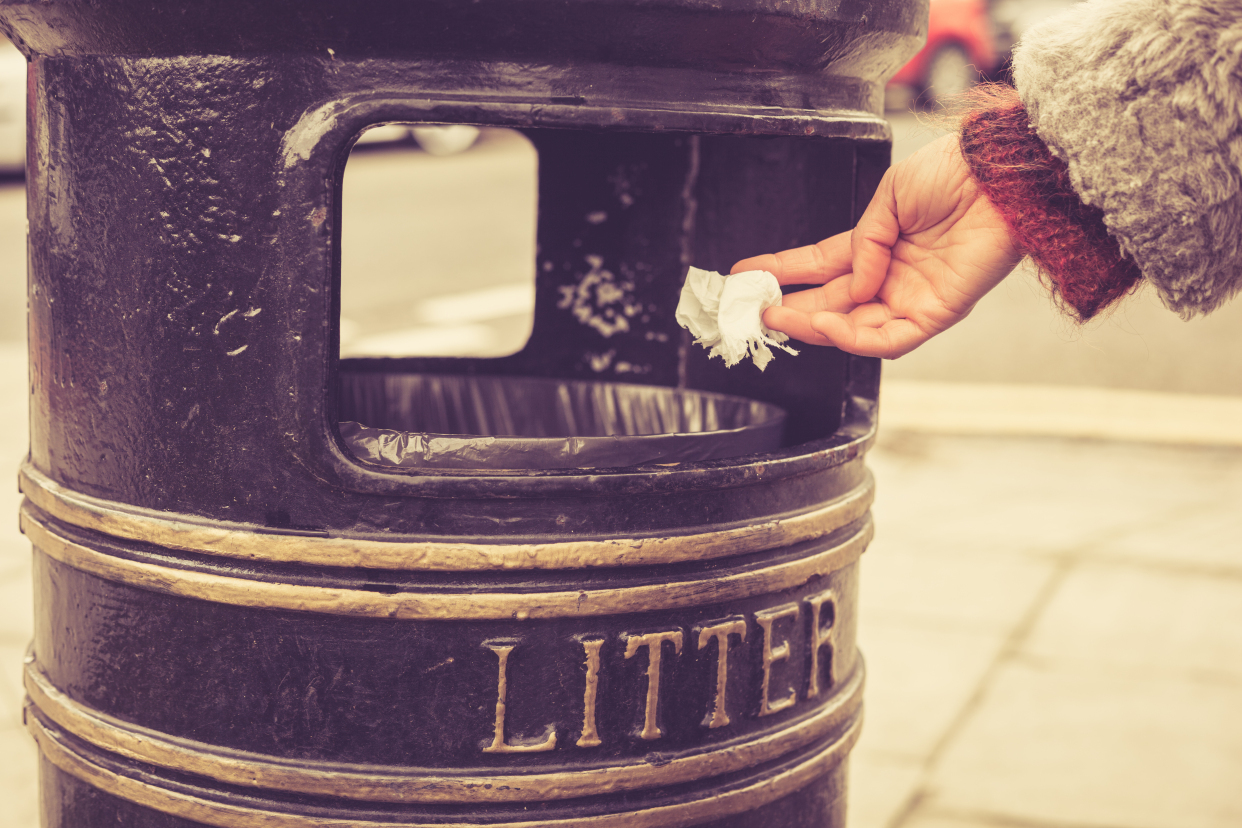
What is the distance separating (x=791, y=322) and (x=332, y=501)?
0.54 metres

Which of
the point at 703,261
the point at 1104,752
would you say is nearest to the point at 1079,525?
the point at 1104,752

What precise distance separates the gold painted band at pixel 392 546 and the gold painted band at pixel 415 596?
0.03 m

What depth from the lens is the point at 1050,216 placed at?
4.34ft

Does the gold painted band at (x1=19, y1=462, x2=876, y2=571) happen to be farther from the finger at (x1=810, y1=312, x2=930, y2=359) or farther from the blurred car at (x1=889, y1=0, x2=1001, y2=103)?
the blurred car at (x1=889, y1=0, x2=1001, y2=103)

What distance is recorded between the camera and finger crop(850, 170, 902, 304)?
1442 mm

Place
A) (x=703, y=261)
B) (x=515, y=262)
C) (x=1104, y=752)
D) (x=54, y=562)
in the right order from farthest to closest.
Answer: (x=515, y=262) → (x=1104, y=752) → (x=703, y=261) → (x=54, y=562)

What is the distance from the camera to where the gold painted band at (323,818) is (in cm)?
129

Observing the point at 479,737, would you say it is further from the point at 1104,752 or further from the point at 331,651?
the point at 1104,752

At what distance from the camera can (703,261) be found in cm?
209

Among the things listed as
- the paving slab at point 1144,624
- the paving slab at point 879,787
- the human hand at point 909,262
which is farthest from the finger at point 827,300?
the paving slab at point 1144,624

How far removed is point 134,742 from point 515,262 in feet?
23.2

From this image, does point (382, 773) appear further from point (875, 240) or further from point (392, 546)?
point (875, 240)

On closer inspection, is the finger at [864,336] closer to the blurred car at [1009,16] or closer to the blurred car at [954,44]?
the blurred car at [954,44]

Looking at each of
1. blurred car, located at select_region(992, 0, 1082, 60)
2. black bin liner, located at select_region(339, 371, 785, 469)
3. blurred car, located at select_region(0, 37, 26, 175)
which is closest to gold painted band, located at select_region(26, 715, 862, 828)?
black bin liner, located at select_region(339, 371, 785, 469)
